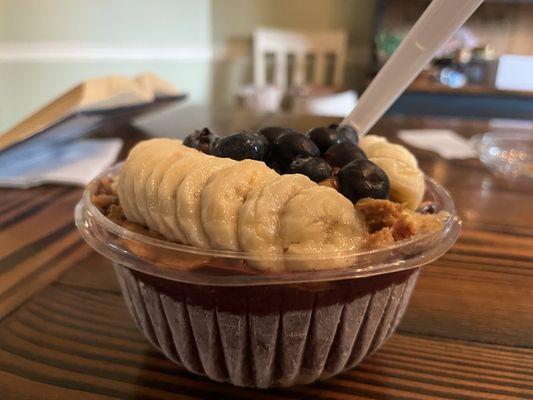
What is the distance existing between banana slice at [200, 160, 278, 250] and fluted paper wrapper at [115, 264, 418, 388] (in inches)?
1.6

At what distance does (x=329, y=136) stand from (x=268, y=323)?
0.67 feet

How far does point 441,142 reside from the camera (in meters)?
1.30

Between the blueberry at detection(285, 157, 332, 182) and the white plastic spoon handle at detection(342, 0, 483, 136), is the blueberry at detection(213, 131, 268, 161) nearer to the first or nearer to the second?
the blueberry at detection(285, 157, 332, 182)

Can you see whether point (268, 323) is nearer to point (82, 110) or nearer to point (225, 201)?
point (225, 201)

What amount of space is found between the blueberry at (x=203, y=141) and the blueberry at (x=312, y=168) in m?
0.10

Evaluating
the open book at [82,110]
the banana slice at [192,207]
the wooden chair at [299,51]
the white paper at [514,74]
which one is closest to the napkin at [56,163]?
the open book at [82,110]

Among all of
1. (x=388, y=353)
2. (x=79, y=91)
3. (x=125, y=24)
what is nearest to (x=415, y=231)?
(x=388, y=353)

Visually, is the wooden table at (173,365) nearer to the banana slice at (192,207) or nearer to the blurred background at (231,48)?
the banana slice at (192,207)

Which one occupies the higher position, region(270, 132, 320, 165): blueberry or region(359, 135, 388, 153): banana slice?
region(270, 132, 320, 165): blueberry

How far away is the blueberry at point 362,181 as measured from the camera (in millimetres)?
428

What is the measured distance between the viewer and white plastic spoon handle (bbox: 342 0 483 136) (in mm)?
462

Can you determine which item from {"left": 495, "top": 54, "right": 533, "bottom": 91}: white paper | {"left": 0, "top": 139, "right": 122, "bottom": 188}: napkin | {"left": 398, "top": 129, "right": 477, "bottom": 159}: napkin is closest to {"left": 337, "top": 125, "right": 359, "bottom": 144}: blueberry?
{"left": 0, "top": 139, "right": 122, "bottom": 188}: napkin

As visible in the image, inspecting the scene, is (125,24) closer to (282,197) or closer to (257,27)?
(257,27)

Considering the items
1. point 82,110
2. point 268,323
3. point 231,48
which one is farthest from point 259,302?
point 231,48
